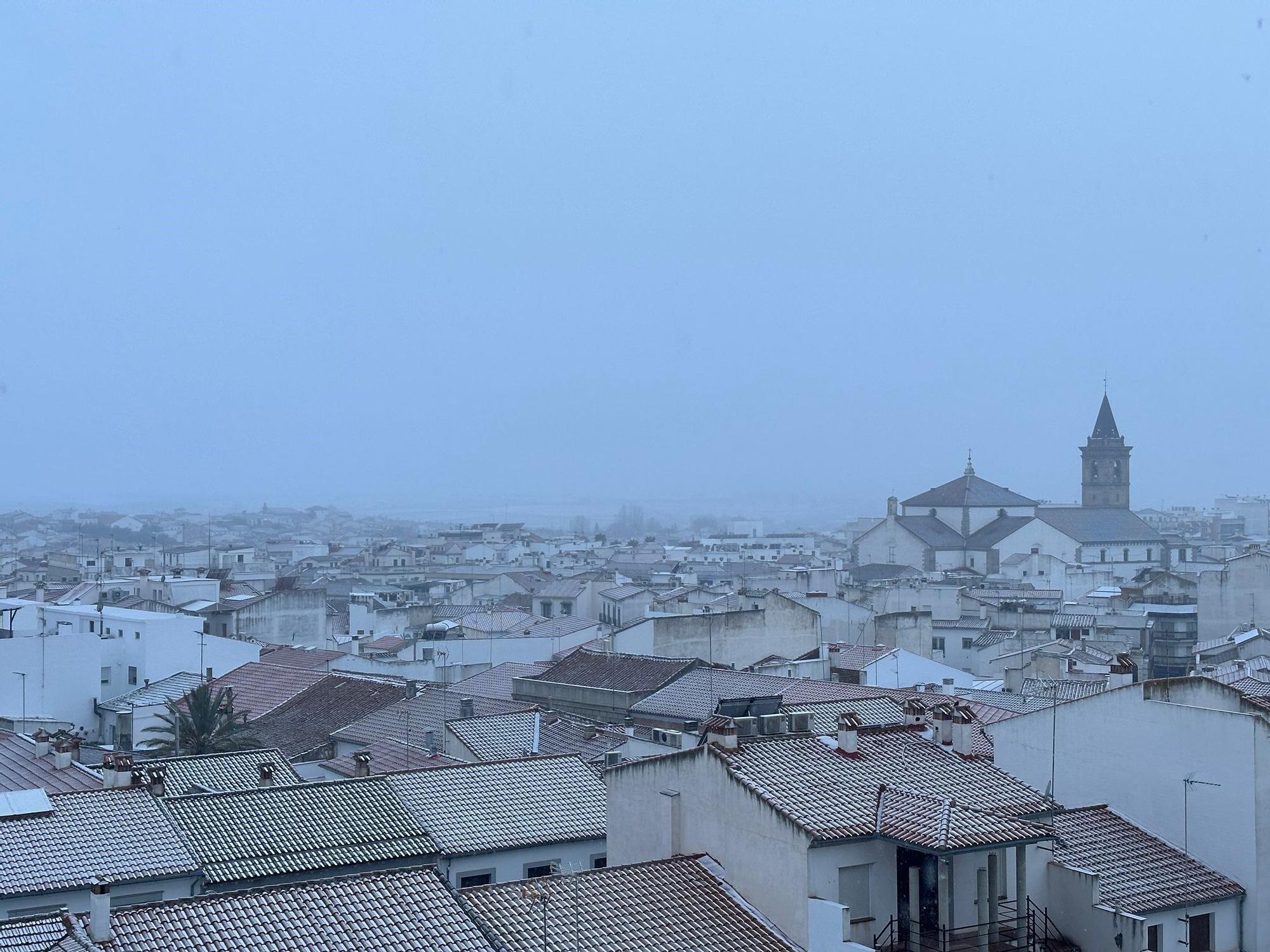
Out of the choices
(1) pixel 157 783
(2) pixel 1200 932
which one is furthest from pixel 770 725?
(1) pixel 157 783

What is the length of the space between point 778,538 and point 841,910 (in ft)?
407

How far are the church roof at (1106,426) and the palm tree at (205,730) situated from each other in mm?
96624

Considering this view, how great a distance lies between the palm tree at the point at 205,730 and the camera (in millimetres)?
25891

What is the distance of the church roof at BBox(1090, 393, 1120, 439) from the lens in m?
115

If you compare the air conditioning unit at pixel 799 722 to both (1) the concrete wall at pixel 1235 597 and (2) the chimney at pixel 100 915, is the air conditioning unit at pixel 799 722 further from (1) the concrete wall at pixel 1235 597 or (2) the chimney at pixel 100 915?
(1) the concrete wall at pixel 1235 597

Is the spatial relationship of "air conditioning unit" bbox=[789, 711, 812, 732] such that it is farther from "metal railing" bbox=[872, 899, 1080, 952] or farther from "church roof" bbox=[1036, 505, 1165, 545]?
"church roof" bbox=[1036, 505, 1165, 545]

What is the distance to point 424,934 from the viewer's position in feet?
36.5

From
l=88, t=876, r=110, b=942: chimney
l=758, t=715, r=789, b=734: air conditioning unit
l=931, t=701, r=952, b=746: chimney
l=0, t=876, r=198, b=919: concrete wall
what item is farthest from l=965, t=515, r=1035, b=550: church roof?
l=88, t=876, r=110, b=942: chimney

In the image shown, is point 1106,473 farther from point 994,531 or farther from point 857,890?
point 857,890

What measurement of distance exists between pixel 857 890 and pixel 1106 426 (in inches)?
4310

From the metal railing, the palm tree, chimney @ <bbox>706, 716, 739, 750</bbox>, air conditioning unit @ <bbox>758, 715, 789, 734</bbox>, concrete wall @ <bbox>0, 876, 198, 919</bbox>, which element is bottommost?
the palm tree

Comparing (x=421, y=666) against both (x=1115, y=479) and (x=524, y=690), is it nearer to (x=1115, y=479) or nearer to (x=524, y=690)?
(x=524, y=690)

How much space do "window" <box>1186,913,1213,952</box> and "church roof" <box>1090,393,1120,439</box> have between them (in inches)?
4132

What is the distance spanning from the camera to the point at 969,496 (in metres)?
96.0
